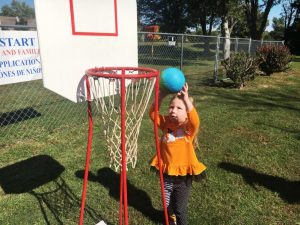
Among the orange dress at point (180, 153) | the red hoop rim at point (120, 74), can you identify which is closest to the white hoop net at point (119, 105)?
the red hoop rim at point (120, 74)

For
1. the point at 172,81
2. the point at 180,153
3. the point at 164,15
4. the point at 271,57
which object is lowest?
the point at 180,153

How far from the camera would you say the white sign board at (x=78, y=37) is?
7.82 feet

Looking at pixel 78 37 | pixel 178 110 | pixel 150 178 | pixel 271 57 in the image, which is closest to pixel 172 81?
pixel 178 110

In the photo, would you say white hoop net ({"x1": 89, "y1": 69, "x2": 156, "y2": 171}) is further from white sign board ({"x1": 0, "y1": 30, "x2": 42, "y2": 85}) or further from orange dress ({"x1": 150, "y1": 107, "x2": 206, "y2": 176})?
white sign board ({"x1": 0, "y1": 30, "x2": 42, "y2": 85})

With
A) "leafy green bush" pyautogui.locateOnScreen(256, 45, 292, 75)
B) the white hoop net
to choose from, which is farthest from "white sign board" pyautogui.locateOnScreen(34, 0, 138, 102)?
"leafy green bush" pyautogui.locateOnScreen(256, 45, 292, 75)

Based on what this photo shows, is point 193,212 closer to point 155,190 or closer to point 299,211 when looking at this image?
point 155,190

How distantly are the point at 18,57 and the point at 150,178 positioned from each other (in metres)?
3.50

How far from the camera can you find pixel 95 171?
4.61 m

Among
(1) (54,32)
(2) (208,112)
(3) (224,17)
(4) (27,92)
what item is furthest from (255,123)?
(3) (224,17)

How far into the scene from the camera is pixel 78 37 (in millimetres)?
2592

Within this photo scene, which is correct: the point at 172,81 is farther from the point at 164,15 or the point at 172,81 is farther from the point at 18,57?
the point at 164,15

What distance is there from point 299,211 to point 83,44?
10.3ft

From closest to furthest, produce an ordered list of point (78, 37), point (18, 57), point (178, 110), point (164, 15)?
point (78, 37) → point (178, 110) → point (18, 57) → point (164, 15)

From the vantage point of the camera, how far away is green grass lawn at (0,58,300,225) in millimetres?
3641
